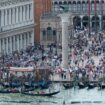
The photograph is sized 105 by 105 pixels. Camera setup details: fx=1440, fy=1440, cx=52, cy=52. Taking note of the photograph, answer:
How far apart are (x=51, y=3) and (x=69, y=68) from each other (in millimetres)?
25762

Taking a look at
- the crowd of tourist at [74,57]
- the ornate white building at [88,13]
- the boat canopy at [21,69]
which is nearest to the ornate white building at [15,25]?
the crowd of tourist at [74,57]

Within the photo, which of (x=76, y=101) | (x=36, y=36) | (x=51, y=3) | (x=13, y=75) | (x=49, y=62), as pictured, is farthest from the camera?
(x=51, y=3)

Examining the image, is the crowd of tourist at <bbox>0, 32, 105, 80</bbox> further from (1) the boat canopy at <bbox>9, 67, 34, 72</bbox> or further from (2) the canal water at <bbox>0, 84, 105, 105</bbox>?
(2) the canal water at <bbox>0, 84, 105, 105</bbox>

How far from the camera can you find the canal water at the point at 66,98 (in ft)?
303

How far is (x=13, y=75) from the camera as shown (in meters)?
100

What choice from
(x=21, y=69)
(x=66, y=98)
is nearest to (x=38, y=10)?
(x=21, y=69)

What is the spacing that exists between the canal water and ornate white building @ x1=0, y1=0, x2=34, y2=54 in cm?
1533

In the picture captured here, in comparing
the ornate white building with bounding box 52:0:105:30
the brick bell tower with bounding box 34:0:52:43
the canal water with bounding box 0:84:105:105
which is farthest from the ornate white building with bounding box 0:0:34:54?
the canal water with bounding box 0:84:105:105

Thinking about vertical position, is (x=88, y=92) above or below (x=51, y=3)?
below

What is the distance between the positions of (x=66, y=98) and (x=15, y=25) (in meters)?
21.6

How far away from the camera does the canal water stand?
92.4m

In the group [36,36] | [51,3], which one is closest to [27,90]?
[36,36]

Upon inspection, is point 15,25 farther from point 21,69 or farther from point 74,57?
point 21,69

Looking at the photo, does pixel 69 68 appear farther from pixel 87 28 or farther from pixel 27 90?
pixel 87 28
